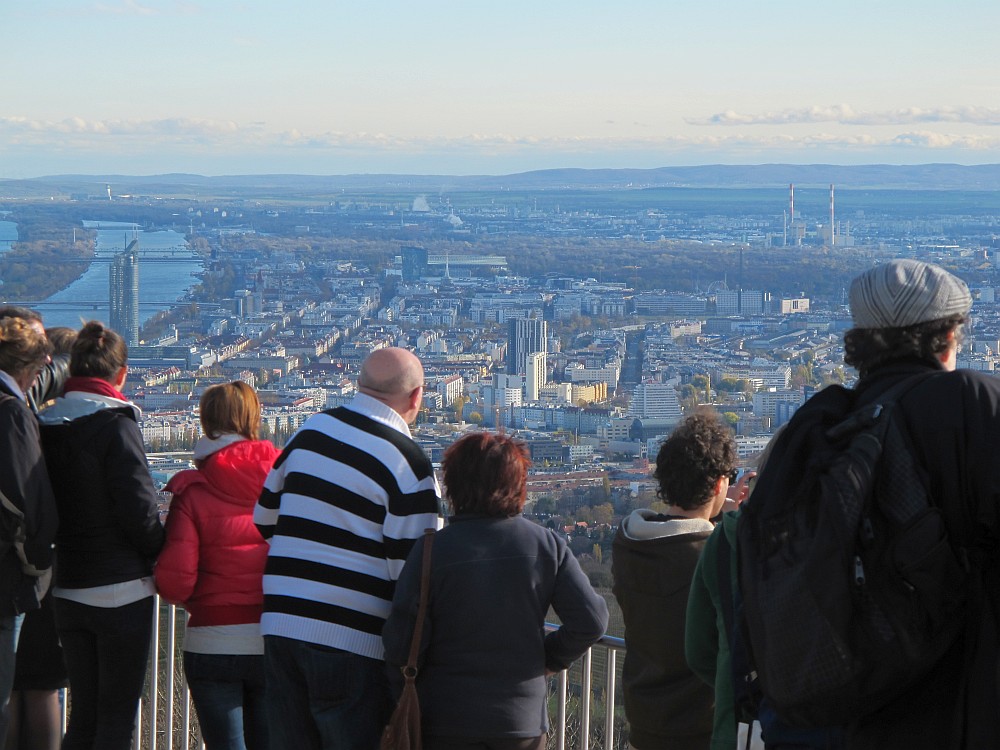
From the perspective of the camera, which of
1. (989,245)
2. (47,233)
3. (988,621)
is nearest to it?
(988,621)

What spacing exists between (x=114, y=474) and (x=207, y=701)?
28.9 inches

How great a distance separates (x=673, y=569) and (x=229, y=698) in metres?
1.47

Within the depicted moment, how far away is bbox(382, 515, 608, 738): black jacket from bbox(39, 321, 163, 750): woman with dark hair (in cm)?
104

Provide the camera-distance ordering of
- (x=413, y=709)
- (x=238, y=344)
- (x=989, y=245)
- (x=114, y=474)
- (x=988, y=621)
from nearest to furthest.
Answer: (x=988, y=621), (x=413, y=709), (x=114, y=474), (x=238, y=344), (x=989, y=245)

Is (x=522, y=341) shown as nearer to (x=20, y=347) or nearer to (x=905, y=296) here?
(x=20, y=347)

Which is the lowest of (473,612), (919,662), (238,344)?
(238,344)

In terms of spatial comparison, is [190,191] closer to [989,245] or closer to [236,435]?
[989,245]

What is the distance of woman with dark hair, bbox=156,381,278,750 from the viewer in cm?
342

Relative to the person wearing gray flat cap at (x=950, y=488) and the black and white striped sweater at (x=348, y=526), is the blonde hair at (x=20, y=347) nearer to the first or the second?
the black and white striped sweater at (x=348, y=526)

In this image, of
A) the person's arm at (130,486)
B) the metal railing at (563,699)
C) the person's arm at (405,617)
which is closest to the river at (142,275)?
the metal railing at (563,699)

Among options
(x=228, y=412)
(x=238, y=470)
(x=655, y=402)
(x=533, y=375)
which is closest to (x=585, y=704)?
(x=238, y=470)

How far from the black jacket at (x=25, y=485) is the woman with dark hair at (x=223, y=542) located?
0.34 meters

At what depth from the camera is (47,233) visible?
899 inches

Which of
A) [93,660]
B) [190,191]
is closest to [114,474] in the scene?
[93,660]
